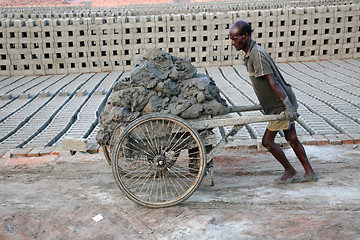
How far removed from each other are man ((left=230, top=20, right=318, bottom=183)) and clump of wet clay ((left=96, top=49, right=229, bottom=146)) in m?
0.36

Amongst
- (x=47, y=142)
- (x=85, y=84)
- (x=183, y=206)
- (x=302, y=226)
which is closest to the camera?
(x=302, y=226)

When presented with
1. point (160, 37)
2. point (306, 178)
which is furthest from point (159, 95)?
point (160, 37)

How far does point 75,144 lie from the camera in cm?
408

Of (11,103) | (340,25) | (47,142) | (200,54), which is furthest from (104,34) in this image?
(340,25)

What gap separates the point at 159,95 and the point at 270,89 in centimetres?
92

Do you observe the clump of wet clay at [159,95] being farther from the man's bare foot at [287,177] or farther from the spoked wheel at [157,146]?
the man's bare foot at [287,177]

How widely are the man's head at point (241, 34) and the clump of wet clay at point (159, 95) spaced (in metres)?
0.42

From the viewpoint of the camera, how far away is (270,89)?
2.92m

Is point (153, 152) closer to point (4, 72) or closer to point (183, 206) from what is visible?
point (183, 206)

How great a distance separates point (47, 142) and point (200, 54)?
5.33m

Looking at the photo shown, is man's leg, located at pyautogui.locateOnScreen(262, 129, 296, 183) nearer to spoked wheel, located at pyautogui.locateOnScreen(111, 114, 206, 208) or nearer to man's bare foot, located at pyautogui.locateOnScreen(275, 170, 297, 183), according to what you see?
man's bare foot, located at pyautogui.locateOnScreen(275, 170, 297, 183)

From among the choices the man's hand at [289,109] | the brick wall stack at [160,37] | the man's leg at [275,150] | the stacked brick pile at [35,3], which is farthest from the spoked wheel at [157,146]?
the stacked brick pile at [35,3]

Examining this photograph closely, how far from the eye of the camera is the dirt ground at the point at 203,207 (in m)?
2.43

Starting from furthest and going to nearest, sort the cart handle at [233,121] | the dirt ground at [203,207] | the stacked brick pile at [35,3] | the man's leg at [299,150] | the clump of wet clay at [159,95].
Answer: the stacked brick pile at [35,3], the man's leg at [299,150], the clump of wet clay at [159,95], the cart handle at [233,121], the dirt ground at [203,207]
